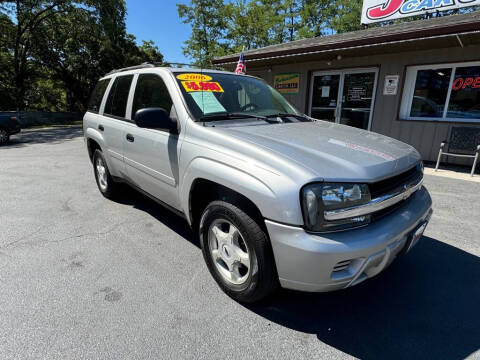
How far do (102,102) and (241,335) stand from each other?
3.64 meters

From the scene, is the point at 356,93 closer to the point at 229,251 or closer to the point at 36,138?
the point at 229,251

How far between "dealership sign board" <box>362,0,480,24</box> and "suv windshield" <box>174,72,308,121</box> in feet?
25.0

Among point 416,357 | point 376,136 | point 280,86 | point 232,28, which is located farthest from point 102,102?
point 232,28

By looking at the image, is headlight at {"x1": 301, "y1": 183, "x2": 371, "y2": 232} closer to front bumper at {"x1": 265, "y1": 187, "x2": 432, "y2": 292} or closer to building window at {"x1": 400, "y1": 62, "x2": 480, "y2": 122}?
front bumper at {"x1": 265, "y1": 187, "x2": 432, "y2": 292}

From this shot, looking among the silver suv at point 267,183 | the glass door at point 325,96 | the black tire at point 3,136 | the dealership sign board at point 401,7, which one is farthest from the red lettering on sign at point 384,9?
the black tire at point 3,136

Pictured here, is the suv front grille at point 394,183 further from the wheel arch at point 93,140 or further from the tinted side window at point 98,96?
the tinted side window at point 98,96

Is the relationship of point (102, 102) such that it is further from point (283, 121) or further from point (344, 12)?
point (344, 12)

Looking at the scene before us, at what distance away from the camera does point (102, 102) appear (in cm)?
404

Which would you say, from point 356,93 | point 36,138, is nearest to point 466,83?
point 356,93

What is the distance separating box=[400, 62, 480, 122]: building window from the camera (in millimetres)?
6695

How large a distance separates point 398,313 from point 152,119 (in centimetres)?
247

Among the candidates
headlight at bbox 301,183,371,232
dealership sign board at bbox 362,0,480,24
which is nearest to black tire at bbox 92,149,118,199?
headlight at bbox 301,183,371,232

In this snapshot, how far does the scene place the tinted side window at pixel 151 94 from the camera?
109 inches

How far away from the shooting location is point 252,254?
193 cm
